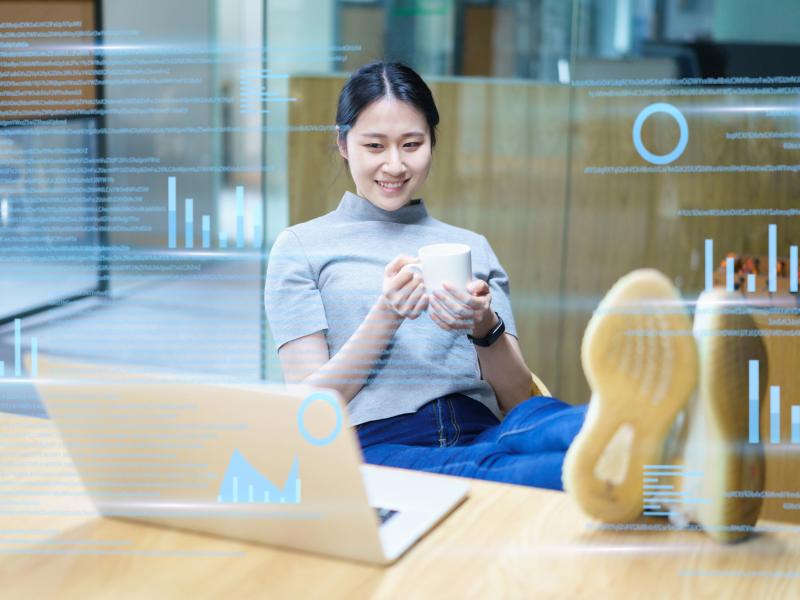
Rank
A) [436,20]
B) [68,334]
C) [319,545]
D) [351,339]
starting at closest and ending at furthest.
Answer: [319,545], [68,334], [351,339], [436,20]

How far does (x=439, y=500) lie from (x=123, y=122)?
39 centimetres

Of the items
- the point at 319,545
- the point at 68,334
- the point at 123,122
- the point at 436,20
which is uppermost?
the point at 436,20

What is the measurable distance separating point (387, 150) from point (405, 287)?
0.18 meters

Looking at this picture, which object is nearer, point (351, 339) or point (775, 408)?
point (775, 408)

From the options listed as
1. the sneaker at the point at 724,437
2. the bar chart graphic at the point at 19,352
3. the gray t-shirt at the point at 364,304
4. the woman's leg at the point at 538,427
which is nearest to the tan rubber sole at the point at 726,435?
the sneaker at the point at 724,437

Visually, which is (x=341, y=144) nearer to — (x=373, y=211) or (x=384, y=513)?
(x=373, y=211)

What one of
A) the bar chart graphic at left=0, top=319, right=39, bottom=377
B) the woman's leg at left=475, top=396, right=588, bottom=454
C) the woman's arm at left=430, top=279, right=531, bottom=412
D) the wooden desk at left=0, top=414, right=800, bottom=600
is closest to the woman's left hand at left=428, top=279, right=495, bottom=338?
the woman's arm at left=430, top=279, right=531, bottom=412

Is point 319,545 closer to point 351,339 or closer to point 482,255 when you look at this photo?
point 351,339

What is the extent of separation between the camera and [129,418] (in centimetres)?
70

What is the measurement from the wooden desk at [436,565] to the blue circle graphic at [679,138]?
0.29m

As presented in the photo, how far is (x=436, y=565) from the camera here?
0.64 meters

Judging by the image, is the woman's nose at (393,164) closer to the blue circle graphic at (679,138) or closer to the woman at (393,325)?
the woman at (393,325)

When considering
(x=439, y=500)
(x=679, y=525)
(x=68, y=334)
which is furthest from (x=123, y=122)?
(x=679, y=525)

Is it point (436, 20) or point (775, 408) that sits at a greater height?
point (436, 20)
